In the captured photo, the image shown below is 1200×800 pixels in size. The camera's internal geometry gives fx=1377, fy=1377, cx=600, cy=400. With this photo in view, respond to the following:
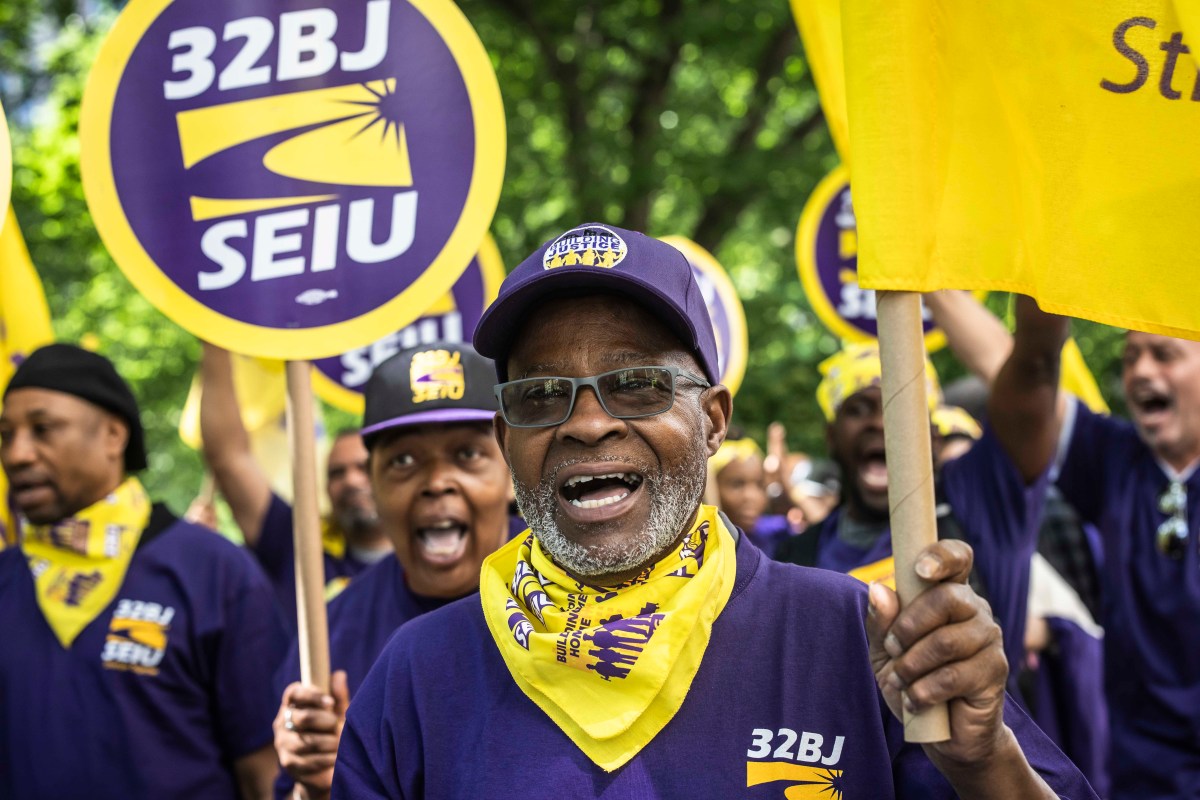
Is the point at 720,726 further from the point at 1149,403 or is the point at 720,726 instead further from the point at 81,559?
the point at 1149,403

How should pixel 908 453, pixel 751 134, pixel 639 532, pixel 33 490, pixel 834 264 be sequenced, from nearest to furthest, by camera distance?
1. pixel 908 453
2. pixel 639 532
3. pixel 33 490
4. pixel 834 264
5. pixel 751 134

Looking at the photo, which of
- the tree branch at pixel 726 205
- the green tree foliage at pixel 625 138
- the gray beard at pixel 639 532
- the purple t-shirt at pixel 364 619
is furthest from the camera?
the tree branch at pixel 726 205

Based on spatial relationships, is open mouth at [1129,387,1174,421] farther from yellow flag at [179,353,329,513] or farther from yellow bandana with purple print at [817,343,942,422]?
yellow flag at [179,353,329,513]

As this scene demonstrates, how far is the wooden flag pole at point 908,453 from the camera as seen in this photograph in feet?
6.31

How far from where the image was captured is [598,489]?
244 cm

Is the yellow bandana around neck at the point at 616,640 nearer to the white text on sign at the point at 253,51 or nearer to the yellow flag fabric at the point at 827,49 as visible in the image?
the yellow flag fabric at the point at 827,49

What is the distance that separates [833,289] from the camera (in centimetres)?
672

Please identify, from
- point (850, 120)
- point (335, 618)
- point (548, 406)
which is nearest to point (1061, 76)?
point (850, 120)

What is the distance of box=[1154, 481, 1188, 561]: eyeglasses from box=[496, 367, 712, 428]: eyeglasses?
2.66 meters

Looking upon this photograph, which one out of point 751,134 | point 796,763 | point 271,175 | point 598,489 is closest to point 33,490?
point 271,175

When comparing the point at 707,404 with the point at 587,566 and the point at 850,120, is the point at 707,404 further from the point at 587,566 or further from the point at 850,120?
the point at 850,120

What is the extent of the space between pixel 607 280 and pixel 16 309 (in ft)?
10.9

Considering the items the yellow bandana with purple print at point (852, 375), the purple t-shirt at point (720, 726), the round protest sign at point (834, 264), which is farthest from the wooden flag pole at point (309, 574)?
the round protest sign at point (834, 264)

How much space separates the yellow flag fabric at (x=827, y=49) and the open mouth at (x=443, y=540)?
1.50 m
